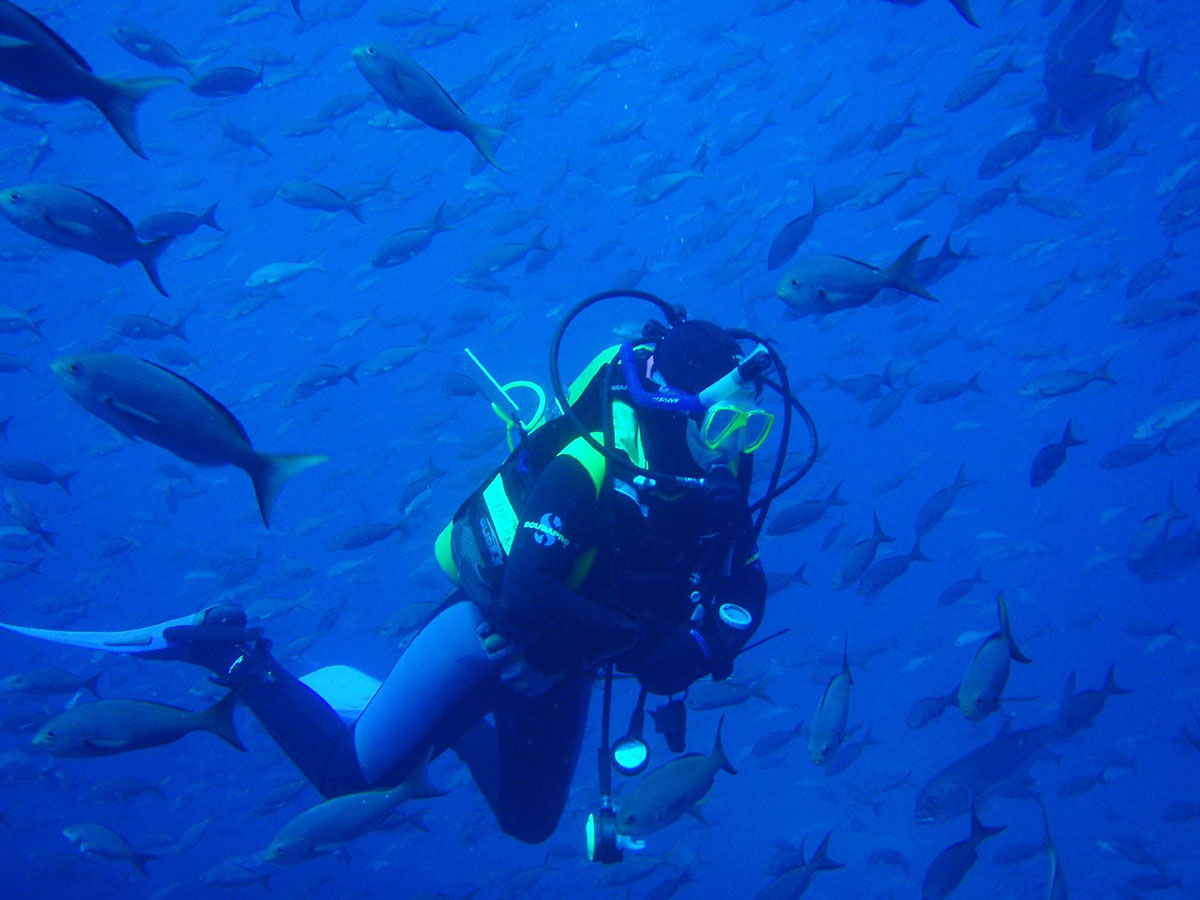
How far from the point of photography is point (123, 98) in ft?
7.91

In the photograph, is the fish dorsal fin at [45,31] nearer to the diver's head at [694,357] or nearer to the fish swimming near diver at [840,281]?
the diver's head at [694,357]

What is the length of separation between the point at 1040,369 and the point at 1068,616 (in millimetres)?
10865

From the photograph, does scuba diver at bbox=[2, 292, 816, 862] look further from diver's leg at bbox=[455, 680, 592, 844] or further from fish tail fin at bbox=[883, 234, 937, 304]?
fish tail fin at bbox=[883, 234, 937, 304]

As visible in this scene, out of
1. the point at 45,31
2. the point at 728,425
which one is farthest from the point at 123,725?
the point at 728,425

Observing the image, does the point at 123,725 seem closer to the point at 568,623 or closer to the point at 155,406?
the point at 155,406

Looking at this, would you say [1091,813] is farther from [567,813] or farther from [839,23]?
[839,23]

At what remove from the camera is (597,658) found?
2713 millimetres

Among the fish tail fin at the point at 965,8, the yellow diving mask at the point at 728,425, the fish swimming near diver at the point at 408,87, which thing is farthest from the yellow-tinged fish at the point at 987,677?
the fish swimming near diver at the point at 408,87

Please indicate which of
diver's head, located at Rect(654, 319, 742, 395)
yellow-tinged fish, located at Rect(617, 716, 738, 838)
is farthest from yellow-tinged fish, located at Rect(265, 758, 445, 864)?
diver's head, located at Rect(654, 319, 742, 395)

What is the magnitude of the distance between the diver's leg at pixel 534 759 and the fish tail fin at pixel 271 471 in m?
1.81

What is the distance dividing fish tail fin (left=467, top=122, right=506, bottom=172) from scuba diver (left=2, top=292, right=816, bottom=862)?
1.27m

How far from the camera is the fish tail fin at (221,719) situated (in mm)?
3172

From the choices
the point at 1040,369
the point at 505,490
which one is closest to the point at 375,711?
the point at 505,490

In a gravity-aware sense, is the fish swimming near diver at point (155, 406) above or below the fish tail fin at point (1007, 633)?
above
